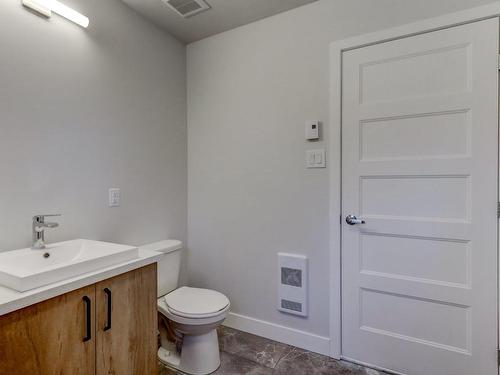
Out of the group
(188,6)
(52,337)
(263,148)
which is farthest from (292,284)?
(188,6)

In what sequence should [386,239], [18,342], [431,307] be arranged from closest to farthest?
[18,342]
[431,307]
[386,239]

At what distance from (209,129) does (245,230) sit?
34.2 inches

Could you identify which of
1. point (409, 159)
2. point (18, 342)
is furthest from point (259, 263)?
point (18, 342)

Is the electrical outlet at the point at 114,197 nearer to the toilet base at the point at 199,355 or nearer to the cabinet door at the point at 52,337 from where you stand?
the cabinet door at the point at 52,337

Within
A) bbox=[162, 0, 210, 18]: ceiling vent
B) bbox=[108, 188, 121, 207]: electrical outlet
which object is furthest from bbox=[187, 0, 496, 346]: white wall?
bbox=[108, 188, 121, 207]: electrical outlet

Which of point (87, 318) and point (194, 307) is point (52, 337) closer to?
point (87, 318)

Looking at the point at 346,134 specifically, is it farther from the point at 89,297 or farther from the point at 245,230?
the point at 89,297

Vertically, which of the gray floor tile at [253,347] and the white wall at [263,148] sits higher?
the white wall at [263,148]

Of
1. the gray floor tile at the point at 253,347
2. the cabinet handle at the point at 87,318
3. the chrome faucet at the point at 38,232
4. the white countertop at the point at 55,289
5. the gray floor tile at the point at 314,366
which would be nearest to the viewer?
the white countertop at the point at 55,289

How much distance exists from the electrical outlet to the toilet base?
937 mm

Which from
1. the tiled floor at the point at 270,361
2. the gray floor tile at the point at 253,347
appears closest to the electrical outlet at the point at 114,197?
the tiled floor at the point at 270,361

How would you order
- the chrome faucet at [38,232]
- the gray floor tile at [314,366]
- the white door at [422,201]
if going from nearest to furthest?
the chrome faucet at [38,232], the white door at [422,201], the gray floor tile at [314,366]

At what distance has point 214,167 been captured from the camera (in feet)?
7.48

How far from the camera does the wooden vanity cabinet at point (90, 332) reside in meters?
0.92
